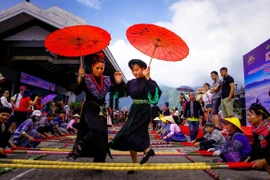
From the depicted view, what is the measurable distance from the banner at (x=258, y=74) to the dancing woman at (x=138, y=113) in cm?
712

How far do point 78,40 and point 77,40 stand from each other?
0.02 m

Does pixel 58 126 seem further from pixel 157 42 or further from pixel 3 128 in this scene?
pixel 157 42

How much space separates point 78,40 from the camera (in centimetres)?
402

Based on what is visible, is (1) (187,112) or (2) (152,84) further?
(1) (187,112)

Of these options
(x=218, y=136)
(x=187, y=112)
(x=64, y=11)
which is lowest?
(x=218, y=136)

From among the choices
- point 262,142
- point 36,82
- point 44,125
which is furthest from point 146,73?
point 36,82

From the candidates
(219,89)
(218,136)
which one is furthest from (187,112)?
(218,136)

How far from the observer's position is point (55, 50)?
4020mm

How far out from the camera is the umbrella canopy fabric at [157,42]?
3801 millimetres

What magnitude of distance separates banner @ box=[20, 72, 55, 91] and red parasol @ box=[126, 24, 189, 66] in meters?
12.2

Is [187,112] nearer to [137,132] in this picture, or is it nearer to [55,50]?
[137,132]

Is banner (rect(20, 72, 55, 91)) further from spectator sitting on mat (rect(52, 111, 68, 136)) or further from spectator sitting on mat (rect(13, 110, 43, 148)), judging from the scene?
spectator sitting on mat (rect(13, 110, 43, 148))

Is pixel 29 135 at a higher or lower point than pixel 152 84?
lower

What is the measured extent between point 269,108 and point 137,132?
7366 mm
